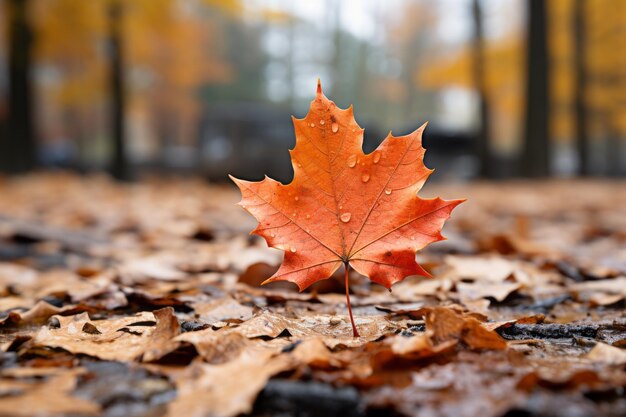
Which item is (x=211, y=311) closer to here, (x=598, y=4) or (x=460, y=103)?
(x=598, y=4)

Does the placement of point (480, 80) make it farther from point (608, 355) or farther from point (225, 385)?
point (225, 385)

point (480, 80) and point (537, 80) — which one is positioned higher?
point (480, 80)

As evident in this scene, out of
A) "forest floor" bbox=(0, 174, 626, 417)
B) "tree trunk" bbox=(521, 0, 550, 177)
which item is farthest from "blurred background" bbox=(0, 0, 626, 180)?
"forest floor" bbox=(0, 174, 626, 417)

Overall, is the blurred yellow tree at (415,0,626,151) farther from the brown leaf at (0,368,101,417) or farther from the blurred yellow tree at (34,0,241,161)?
the brown leaf at (0,368,101,417)

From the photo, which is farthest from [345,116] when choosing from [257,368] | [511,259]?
[511,259]

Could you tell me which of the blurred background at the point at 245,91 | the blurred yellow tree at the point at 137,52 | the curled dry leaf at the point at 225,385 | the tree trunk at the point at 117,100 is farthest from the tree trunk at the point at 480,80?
the curled dry leaf at the point at 225,385

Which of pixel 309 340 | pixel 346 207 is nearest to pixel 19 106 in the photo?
pixel 346 207
